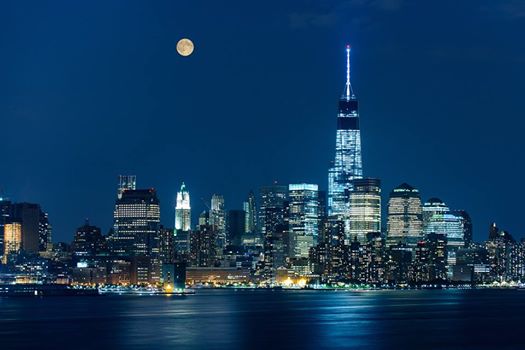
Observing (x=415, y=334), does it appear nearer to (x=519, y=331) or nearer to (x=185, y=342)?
(x=519, y=331)

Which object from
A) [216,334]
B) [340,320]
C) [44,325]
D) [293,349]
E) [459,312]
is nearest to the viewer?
[293,349]

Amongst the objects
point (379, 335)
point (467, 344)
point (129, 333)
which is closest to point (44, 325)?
point (129, 333)

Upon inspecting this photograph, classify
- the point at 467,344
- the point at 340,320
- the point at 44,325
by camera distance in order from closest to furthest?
1. the point at 467,344
2. the point at 44,325
3. the point at 340,320

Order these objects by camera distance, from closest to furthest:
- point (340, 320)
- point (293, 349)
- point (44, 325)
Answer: point (293, 349), point (44, 325), point (340, 320)

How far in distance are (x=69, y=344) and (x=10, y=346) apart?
219 inches

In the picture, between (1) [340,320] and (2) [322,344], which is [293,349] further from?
(1) [340,320]

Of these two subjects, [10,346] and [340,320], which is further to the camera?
[340,320]

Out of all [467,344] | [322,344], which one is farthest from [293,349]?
[467,344]

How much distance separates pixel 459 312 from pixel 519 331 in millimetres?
48975

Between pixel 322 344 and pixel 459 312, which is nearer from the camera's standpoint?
pixel 322 344

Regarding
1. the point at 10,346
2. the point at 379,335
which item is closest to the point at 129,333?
the point at 10,346

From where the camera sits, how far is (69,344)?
108m

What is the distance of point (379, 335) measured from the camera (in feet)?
396

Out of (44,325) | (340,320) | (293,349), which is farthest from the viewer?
(340,320)
